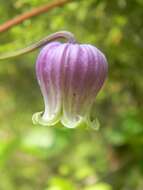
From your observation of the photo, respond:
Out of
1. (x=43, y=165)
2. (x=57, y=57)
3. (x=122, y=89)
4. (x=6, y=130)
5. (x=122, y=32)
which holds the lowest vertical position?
(x=43, y=165)

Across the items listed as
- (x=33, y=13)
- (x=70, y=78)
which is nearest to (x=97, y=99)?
(x=33, y=13)

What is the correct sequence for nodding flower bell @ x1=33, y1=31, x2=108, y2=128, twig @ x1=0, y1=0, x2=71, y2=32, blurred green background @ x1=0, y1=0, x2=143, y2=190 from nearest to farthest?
nodding flower bell @ x1=33, y1=31, x2=108, y2=128
twig @ x1=0, y1=0, x2=71, y2=32
blurred green background @ x1=0, y1=0, x2=143, y2=190

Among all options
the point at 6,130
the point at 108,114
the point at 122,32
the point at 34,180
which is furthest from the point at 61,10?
the point at 34,180

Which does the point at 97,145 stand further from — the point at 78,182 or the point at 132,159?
the point at 132,159

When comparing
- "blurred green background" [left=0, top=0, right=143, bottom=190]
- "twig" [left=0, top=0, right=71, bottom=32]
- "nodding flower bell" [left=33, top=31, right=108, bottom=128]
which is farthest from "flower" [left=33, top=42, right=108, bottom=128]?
"blurred green background" [left=0, top=0, right=143, bottom=190]

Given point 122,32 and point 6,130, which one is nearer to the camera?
point 122,32

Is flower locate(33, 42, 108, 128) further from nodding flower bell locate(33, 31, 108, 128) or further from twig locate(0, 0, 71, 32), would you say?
twig locate(0, 0, 71, 32)

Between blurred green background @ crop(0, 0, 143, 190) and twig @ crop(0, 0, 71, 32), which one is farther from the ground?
twig @ crop(0, 0, 71, 32)
